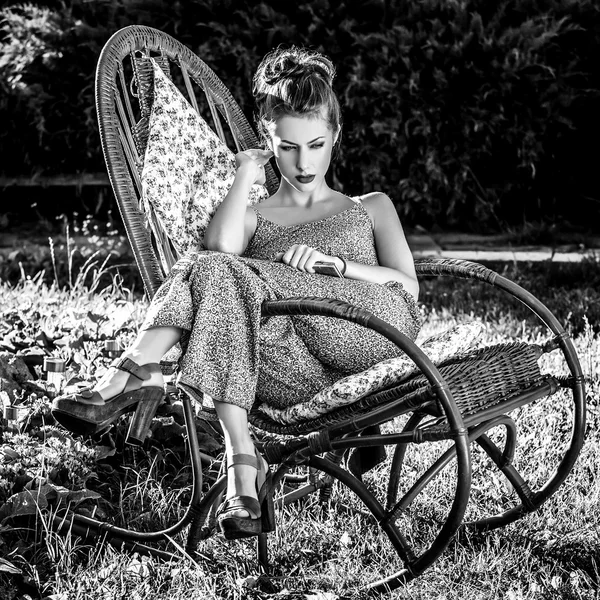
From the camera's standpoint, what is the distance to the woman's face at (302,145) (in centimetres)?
246

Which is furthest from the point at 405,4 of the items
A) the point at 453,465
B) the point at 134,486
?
Result: the point at 134,486

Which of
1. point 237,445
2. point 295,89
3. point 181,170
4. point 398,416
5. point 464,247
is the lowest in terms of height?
point 464,247

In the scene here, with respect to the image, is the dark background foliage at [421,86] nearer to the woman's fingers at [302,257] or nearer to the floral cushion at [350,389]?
the woman's fingers at [302,257]

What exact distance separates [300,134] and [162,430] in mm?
1018

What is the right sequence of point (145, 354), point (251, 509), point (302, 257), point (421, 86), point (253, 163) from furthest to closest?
1. point (421, 86)
2. point (253, 163)
3. point (302, 257)
4. point (145, 354)
5. point (251, 509)

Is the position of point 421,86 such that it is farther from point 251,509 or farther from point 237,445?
point 251,509

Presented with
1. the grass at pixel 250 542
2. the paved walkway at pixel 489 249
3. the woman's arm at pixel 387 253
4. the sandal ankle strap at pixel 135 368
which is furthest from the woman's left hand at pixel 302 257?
the paved walkway at pixel 489 249

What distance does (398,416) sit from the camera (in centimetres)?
245

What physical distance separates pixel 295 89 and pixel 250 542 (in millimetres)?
1193

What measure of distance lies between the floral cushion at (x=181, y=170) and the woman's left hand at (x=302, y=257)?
369mm

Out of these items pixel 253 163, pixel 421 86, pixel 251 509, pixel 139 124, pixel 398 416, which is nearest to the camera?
pixel 251 509

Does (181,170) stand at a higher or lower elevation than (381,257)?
higher

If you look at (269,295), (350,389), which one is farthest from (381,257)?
(350,389)

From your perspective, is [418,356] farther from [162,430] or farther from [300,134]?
[162,430]
